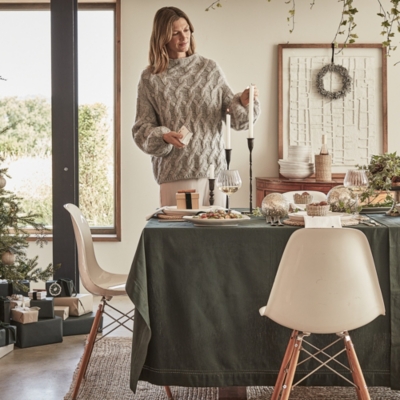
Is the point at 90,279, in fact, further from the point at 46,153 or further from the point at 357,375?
the point at 46,153

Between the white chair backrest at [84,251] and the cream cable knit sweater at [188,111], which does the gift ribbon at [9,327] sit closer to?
the white chair backrest at [84,251]

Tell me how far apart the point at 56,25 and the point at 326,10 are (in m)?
2.24

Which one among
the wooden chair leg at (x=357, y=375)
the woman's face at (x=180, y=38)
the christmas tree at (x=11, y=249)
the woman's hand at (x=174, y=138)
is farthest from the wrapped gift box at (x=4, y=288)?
the wooden chair leg at (x=357, y=375)

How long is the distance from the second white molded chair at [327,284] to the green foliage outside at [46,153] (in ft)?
11.6

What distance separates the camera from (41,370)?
3.49m

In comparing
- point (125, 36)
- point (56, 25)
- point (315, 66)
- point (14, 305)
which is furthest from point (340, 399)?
point (125, 36)

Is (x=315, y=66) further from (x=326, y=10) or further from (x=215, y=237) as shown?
(x=215, y=237)

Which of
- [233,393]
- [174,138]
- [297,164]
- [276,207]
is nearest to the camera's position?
[276,207]

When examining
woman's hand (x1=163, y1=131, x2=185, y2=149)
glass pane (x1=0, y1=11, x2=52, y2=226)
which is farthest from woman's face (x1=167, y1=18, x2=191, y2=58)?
glass pane (x1=0, y1=11, x2=52, y2=226)

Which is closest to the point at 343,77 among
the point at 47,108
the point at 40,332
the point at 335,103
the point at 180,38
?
the point at 335,103

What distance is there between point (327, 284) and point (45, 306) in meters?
2.23

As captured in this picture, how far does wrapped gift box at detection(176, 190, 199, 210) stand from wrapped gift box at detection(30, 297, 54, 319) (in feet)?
4.48

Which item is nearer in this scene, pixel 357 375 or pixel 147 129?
pixel 357 375

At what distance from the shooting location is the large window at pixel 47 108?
18.2 ft
